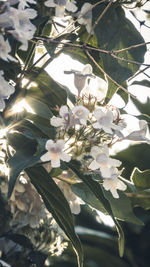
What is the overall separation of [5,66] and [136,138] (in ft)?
0.62

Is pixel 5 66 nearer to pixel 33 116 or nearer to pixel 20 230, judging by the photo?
pixel 33 116

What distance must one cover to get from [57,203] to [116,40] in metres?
0.22

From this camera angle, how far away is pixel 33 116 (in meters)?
0.60

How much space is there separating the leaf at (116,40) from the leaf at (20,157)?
0.15 meters

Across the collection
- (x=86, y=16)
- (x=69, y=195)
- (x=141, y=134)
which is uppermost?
(x=86, y=16)

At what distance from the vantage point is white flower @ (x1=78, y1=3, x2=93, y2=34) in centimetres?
57

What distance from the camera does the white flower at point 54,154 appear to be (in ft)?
1.54

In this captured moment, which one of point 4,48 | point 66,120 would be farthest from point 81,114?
point 4,48

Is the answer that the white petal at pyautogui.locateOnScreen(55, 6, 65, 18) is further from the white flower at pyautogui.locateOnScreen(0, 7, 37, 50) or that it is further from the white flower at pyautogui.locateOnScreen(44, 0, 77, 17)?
the white flower at pyautogui.locateOnScreen(0, 7, 37, 50)

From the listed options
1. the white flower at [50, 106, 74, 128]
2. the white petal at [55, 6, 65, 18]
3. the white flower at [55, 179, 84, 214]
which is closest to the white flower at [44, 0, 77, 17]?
the white petal at [55, 6, 65, 18]

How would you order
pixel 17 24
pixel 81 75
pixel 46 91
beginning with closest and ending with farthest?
pixel 17 24, pixel 81 75, pixel 46 91

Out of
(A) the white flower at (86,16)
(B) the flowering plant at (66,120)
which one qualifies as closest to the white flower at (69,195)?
(B) the flowering plant at (66,120)

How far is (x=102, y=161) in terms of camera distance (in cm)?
49

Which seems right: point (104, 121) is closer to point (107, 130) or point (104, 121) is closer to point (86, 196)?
point (107, 130)
